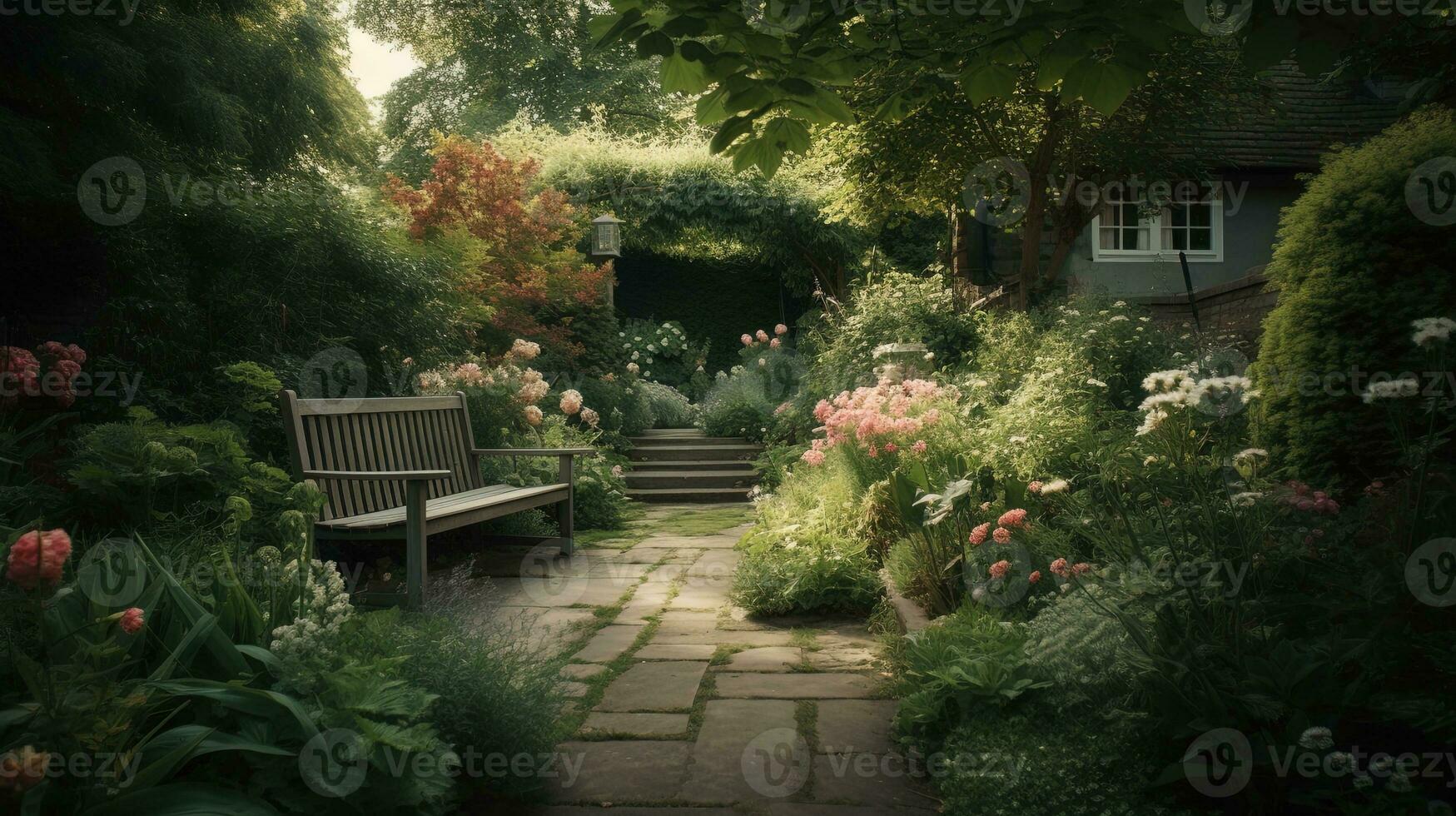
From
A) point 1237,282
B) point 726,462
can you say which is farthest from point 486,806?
point 726,462

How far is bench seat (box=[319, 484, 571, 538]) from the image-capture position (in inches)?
174

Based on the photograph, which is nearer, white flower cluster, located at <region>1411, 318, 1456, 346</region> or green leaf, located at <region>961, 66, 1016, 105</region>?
white flower cluster, located at <region>1411, 318, 1456, 346</region>

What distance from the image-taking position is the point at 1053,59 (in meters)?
2.31

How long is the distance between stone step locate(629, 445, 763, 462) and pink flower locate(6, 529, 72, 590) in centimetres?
882

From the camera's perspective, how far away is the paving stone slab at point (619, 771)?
2554 millimetres

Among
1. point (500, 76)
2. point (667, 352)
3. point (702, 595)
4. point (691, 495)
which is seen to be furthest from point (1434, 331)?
point (500, 76)

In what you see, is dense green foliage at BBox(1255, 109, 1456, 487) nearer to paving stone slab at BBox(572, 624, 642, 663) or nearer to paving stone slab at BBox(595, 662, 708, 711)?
paving stone slab at BBox(595, 662, 708, 711)

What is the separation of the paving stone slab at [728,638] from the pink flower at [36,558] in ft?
9.03

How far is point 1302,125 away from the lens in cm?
1149

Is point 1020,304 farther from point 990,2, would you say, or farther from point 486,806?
point 486,806

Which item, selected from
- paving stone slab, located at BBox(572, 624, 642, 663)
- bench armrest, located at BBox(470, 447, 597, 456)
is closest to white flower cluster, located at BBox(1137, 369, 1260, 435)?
paving stone slab, located at BBox(572, 624, 642, 663)

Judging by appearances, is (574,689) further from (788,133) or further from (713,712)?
(788,133)

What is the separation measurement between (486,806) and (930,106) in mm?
6916

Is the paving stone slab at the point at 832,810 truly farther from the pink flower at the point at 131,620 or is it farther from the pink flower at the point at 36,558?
the pink flower at the point at 36,558
